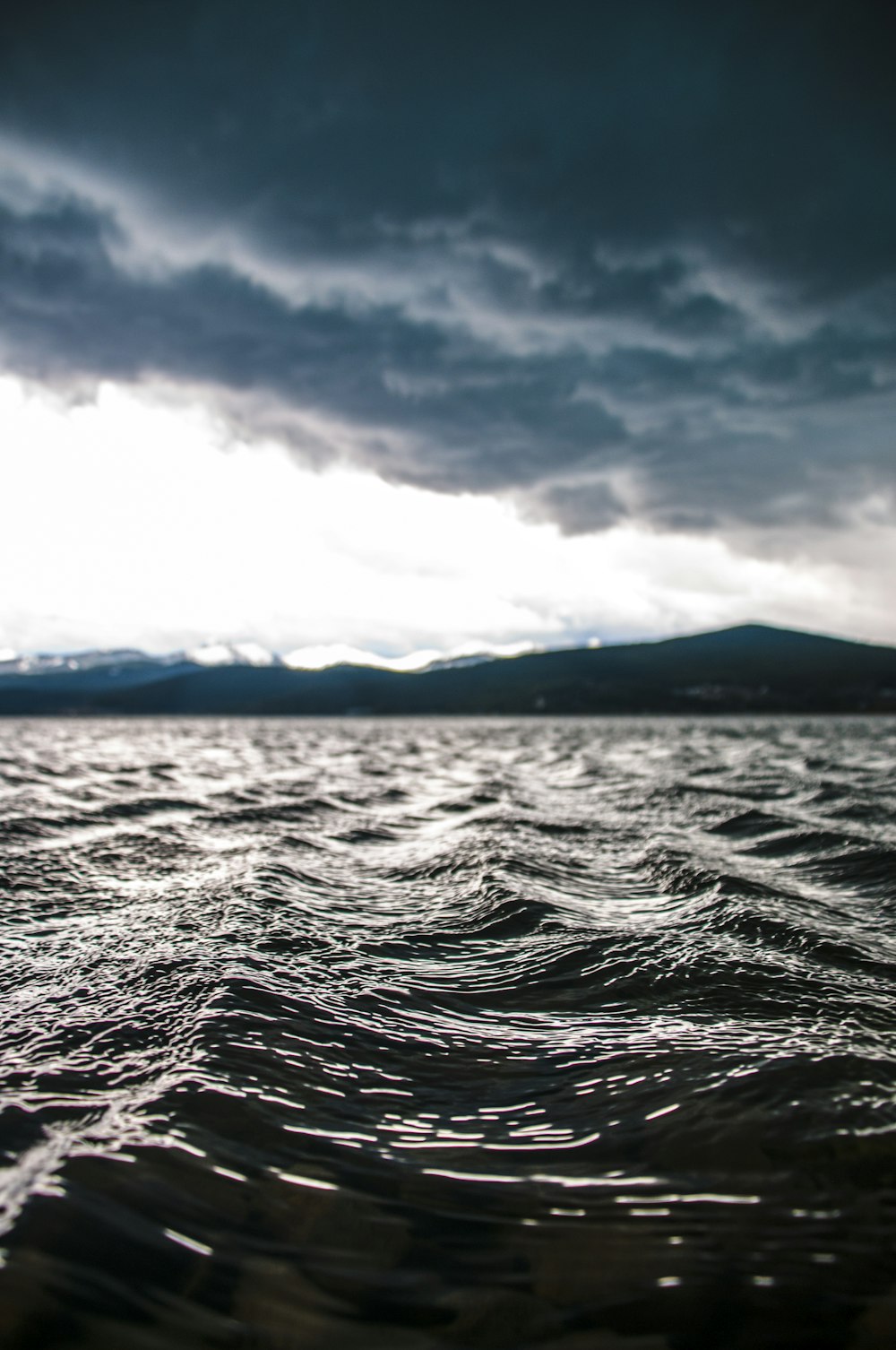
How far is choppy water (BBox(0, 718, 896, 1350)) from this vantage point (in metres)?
3.16

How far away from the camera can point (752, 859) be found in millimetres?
12914

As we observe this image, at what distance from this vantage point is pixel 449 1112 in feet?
15.5

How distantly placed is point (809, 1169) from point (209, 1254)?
3.30m

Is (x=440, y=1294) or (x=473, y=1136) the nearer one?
(x=440, y=1294)

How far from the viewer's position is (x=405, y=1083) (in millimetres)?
5078

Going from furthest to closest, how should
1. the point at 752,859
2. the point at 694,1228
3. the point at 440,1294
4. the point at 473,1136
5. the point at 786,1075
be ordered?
the point at 752,859 < the point at 786,1075 < the point at 473,1136 < the point at 694,1228 < the point at 440,1294

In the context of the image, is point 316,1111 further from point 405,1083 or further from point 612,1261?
point 612,1261

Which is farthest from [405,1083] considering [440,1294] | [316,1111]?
[440,1294]

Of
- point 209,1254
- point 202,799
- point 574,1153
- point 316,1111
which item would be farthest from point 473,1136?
point 202,799

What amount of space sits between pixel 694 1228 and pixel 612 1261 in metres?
0.50

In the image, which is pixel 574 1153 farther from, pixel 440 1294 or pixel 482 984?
pixel 482 984

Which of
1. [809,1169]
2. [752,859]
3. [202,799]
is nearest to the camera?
[809,1169]

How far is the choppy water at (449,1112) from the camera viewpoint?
316cm

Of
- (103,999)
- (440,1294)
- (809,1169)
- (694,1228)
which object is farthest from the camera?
(103,999)
